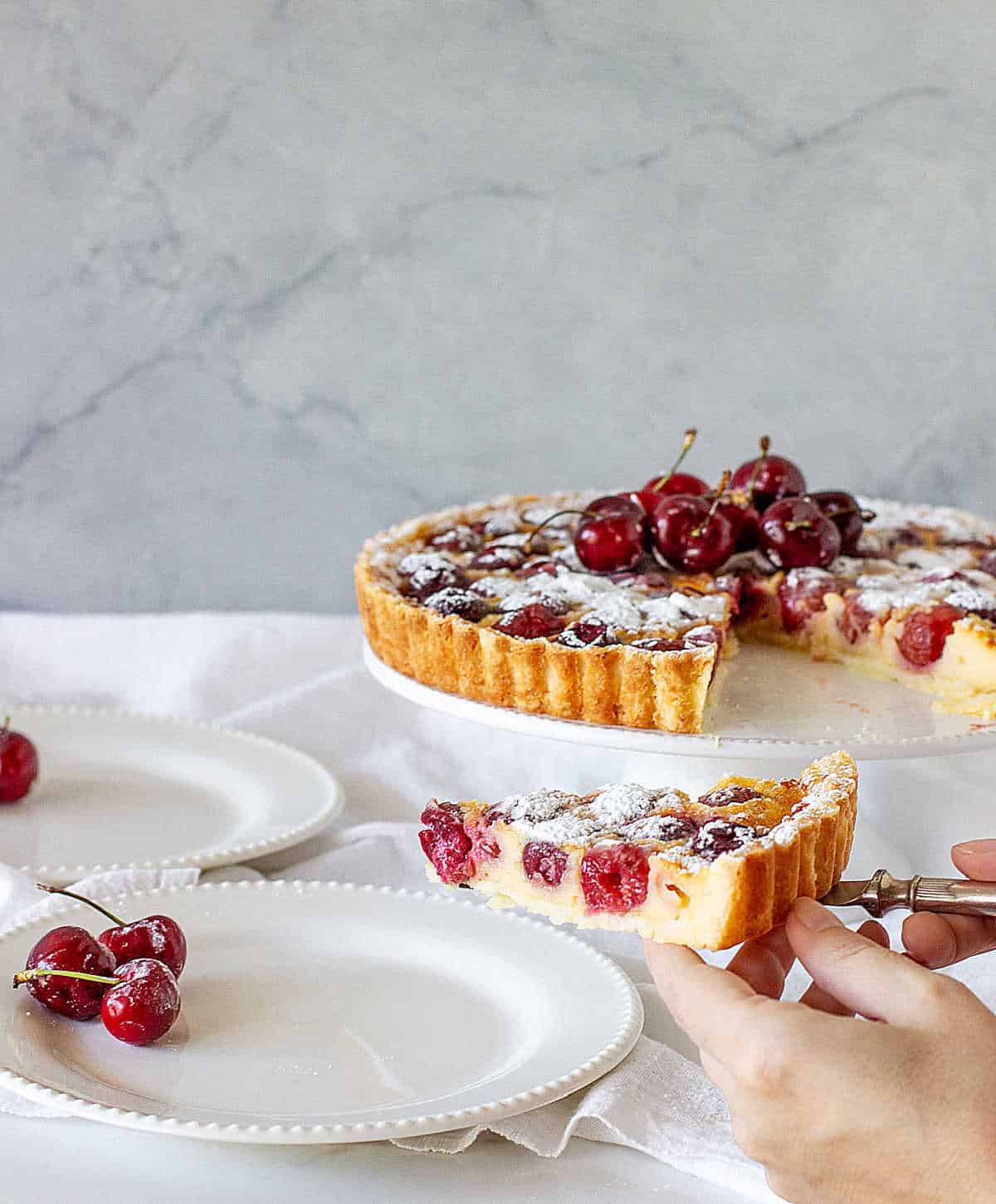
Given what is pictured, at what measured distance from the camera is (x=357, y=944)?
1718 millimetres

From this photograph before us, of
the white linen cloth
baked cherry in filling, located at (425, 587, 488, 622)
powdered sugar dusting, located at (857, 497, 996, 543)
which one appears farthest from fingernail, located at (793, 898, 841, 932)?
powdered sugar dusting, located at (857, 497, 996, 543)

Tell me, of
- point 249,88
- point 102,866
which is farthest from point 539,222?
point 102,866

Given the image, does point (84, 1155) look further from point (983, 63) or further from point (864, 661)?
point (983, 63)

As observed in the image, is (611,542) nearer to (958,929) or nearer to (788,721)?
(788,721)

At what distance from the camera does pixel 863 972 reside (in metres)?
1.15

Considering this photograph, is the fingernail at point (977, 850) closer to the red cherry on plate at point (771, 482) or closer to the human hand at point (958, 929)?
the human hand at point (958, 929)

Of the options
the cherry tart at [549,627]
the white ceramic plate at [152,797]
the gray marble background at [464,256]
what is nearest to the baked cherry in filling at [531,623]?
the cherry tart at [549,627]

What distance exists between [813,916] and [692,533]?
1104 millimetres

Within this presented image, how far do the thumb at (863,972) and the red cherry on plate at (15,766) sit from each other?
1373 millimetres

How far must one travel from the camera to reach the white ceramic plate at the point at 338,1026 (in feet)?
4.37

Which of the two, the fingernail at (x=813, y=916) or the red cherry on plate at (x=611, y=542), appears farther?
the red cherry on plate at (x=611, y=542)

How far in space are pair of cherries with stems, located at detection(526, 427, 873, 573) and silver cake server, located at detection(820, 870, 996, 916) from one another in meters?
0.99

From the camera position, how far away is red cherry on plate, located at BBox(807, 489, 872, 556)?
8.13ft

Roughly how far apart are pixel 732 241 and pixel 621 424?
0.49 metres
